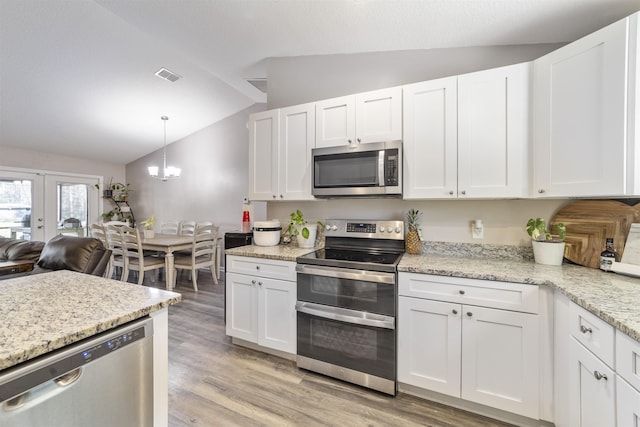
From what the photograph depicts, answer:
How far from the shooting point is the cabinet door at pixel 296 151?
7.96 ft

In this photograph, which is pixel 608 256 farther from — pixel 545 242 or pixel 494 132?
pixel 494 132

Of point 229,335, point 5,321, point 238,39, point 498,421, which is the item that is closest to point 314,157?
point 238,39

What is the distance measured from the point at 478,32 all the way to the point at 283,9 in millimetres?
1467

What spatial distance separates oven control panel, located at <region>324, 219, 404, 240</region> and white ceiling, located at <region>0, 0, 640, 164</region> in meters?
1.52

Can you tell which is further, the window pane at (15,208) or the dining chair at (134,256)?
the window pane at (15,208)

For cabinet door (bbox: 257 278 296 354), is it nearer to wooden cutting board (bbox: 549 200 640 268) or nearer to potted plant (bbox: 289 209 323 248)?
potted plant (bbox: 289 209 323 248)

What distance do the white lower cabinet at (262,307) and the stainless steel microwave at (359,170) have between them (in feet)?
Result: 2.32

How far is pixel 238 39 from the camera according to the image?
262 centimetres

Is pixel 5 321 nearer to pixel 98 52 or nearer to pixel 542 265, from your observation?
pixel 542 265

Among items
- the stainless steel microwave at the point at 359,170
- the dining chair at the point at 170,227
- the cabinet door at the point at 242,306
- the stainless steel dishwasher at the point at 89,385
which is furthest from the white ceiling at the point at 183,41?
the stainless steel dishwasher at the point at 89,385

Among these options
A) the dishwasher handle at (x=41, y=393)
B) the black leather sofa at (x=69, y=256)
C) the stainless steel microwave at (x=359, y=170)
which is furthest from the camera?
the black leather sofa at (x=69, y=256)

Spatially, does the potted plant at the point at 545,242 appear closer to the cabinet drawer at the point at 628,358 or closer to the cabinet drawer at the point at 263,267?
the cabinet drawer at the point at 628,358

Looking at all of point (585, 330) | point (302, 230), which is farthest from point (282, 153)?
point (585, 330)

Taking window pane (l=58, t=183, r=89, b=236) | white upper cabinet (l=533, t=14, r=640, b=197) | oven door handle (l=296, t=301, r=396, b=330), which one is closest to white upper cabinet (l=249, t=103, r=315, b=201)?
oven door handle (l=296, t=301, r=396, b=330)
